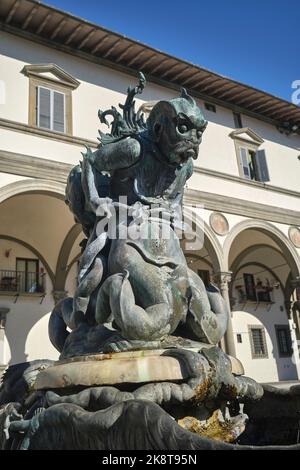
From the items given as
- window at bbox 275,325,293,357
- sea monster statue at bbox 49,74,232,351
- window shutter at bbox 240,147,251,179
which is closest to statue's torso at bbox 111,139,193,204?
sea monster statue at bbox 49,74,232,351

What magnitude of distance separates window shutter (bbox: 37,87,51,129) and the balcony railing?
4.30 metres

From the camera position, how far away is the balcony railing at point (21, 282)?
12883mm

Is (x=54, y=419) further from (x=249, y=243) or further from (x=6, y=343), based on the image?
(x=249, y=243)

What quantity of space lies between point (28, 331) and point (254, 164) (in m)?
9.79

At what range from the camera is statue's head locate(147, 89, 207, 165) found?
315 centimetres

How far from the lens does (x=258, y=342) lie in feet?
59.6

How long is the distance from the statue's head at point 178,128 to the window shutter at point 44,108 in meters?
9.58

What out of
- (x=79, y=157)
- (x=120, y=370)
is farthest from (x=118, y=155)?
(x=79, y=157)

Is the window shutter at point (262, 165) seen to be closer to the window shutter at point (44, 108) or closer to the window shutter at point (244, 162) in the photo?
the window shutter at point (244, 162)

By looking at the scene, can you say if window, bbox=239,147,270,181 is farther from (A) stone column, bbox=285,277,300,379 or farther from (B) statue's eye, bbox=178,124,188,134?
(B) statue's eye, bbox=178,124,188,134

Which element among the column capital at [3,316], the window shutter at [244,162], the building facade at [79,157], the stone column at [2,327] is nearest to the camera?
the building facade at [79,157]

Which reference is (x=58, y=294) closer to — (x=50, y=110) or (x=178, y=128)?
(x=50, y=110)

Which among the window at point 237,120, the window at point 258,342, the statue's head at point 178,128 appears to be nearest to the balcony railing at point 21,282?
the window at point 258,342

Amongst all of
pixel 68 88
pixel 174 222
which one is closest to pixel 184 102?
pixel 174 222
